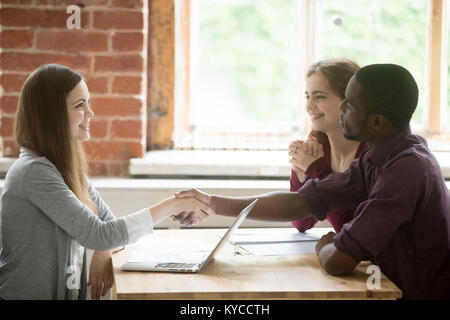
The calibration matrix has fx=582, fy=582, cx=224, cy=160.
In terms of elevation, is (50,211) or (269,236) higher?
(50,211)

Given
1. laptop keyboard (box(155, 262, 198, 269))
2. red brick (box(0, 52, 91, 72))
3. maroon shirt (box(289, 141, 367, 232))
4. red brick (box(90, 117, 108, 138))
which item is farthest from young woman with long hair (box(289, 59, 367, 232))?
red brick (box(0, 52, 91, 72))

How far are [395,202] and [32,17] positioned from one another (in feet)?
5.82

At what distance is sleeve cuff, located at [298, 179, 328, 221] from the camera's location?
1772 millimetres

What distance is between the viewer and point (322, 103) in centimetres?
204

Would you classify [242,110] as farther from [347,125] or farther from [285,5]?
[347,125]

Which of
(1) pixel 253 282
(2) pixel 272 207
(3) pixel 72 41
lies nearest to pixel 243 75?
(3) pixel 72 41

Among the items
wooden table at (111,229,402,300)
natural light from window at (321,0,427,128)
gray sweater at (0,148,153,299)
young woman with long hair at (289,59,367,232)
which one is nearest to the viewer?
wooden table at (111,229,402,300)

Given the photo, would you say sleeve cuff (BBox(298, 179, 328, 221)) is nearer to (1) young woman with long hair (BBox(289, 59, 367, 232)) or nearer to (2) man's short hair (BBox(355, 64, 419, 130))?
(1) young woman with long hair (BBox(289, 59, 367, 232))

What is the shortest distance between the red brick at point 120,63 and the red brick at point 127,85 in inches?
1.7

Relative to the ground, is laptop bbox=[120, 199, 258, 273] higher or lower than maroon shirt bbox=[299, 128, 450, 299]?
lower

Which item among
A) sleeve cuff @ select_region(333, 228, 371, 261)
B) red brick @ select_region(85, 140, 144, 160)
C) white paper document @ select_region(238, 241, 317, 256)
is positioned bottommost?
white paper document @ select_region(238, 241, 317, 256)

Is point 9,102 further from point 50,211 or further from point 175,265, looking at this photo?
point 175,265

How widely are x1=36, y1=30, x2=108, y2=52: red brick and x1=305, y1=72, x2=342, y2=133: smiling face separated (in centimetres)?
97
